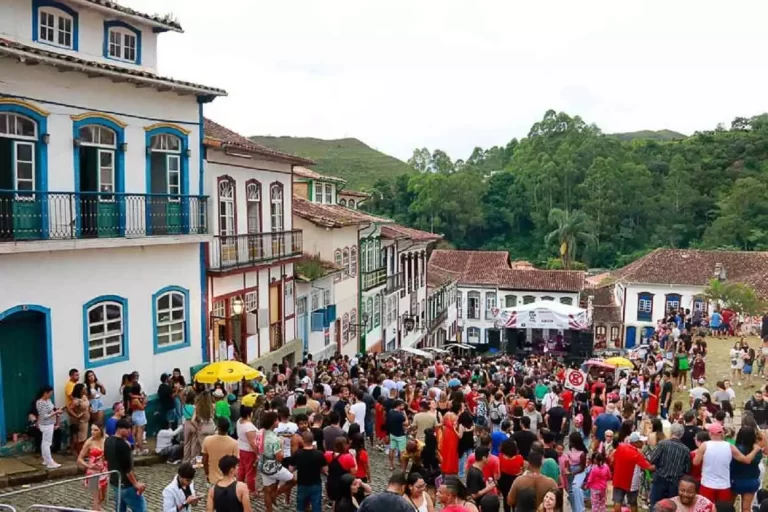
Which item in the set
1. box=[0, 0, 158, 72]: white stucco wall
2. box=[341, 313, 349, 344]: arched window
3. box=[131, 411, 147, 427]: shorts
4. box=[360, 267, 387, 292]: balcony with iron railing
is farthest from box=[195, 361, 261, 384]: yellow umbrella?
box=[360, 267, 387, 292]: balcony with iron railing

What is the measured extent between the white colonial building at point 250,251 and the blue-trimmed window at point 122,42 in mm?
2619

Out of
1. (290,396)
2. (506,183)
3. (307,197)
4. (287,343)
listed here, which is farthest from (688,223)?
(290,396)

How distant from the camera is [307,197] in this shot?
102ft

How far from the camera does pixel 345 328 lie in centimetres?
3073

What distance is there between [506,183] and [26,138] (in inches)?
3166

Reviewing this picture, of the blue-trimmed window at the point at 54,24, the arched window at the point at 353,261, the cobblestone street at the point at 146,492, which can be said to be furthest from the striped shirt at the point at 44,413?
the arched window at the point at 353,261

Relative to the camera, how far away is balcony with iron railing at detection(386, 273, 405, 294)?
37.6m

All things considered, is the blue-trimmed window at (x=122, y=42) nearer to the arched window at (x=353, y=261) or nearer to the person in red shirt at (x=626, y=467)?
the person in red shirt at (x=626, y=467)

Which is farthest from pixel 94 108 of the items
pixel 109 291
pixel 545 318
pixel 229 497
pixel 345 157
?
pixel 345 157

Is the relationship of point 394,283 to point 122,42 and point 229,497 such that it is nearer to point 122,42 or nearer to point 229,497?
point 122,42

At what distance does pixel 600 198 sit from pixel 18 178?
242ft

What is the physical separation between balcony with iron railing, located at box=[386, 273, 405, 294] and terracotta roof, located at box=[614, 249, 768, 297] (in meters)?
19.3

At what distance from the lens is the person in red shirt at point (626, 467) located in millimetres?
10180

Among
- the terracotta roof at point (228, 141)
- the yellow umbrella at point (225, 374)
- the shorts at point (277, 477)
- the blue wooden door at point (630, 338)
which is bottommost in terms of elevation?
the blue wooden door at point (630, 338)
